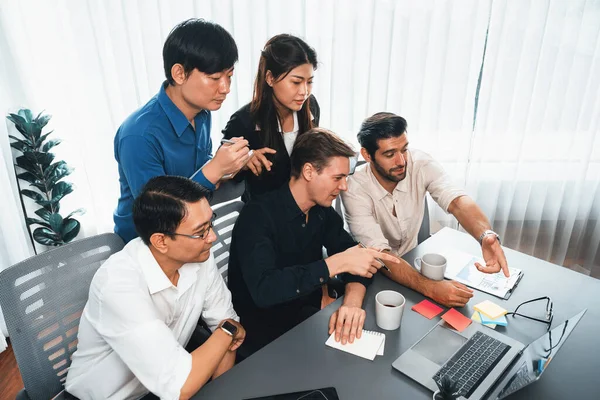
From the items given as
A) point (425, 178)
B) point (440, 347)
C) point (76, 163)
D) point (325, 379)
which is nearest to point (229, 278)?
point (325, 379)

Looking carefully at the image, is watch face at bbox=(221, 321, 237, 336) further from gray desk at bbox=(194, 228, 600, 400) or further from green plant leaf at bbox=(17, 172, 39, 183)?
green plant leaf at bbox=(17, 172, 39, 183)

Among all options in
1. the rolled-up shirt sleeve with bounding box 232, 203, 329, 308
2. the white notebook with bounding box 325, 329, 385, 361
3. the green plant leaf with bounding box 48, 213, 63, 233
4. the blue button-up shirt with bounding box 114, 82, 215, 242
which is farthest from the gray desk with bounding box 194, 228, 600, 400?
the green plant leaf with bounding box 48, 213, 63, 233

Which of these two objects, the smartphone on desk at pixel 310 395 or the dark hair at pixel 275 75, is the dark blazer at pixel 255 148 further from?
the smartphone on desk at pixel 310 395

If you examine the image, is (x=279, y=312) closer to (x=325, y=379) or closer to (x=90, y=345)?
(x=325, y=379)

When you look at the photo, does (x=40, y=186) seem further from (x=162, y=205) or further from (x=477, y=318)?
(x=477, y=318)

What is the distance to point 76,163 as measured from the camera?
9.56 ft

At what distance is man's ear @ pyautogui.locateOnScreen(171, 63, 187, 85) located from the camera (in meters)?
1.57

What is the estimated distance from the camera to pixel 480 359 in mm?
1248

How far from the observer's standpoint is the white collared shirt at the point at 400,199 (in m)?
2.02

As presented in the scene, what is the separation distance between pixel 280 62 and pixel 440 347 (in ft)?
4.43

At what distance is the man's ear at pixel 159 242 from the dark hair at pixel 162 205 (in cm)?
1

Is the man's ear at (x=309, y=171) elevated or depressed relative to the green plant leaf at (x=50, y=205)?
elevated

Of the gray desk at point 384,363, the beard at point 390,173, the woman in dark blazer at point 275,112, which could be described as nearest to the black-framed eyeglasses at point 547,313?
the gray desk at point 384,363

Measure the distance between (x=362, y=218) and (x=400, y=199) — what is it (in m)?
0.31
